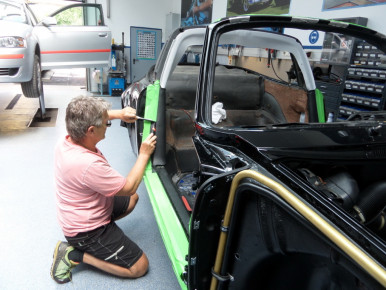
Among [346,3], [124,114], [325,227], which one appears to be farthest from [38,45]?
[325,227]

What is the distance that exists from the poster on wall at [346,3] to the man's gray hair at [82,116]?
4.04m

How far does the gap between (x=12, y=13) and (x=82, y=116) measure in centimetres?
430

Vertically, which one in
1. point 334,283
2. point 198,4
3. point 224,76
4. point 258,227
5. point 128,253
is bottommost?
point 128,253

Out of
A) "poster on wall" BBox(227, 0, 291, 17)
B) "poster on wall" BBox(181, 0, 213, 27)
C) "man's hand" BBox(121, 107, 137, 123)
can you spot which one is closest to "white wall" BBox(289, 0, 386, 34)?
"poster on wall" BBox(227, 0, 291, 17)

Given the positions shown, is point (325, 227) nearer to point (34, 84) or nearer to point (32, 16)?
point (34, 84)

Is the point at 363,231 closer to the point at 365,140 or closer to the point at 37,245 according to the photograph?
the point at 365,140

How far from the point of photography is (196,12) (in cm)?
843

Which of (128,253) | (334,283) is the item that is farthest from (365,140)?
(128,253)

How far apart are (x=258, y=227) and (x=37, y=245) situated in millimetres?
1830

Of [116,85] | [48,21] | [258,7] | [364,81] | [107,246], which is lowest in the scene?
[107,246]

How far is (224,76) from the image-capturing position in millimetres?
3137

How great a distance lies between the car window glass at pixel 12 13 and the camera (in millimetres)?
4508

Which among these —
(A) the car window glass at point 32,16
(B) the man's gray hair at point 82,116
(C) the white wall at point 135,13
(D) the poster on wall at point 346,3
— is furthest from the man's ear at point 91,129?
(C) the white wall at point 135,13

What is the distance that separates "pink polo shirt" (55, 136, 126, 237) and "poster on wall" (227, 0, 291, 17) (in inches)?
198
